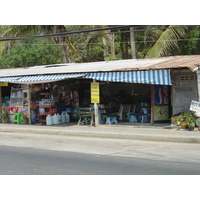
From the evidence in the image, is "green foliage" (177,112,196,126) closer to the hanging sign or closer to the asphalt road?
the hanging sign

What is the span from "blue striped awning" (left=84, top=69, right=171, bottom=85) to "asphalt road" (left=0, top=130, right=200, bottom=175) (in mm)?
2945

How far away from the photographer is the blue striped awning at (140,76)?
14.4 m

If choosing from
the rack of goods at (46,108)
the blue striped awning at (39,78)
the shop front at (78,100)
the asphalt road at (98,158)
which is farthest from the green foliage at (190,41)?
the asphalt road at (98,158)

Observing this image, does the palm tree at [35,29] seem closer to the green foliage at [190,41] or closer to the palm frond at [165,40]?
the palm frond at [165,40]

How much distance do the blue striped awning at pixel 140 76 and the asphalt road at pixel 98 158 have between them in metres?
2.94

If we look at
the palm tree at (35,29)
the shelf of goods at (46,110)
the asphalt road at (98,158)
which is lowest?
the asphalt road at (98,158)

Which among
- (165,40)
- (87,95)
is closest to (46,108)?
(87,95)

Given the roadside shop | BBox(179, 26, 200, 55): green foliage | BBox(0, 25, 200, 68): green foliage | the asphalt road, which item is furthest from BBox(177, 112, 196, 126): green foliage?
BBox(179, 26, 200, 55): green foliage

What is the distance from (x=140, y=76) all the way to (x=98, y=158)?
6386mm

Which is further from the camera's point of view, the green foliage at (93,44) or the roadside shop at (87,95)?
the green foliage at (93,44)

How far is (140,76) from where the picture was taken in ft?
49.2

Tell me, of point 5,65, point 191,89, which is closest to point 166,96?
point 191,89

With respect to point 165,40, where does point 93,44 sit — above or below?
above

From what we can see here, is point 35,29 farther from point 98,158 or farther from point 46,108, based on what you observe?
point 98,158
